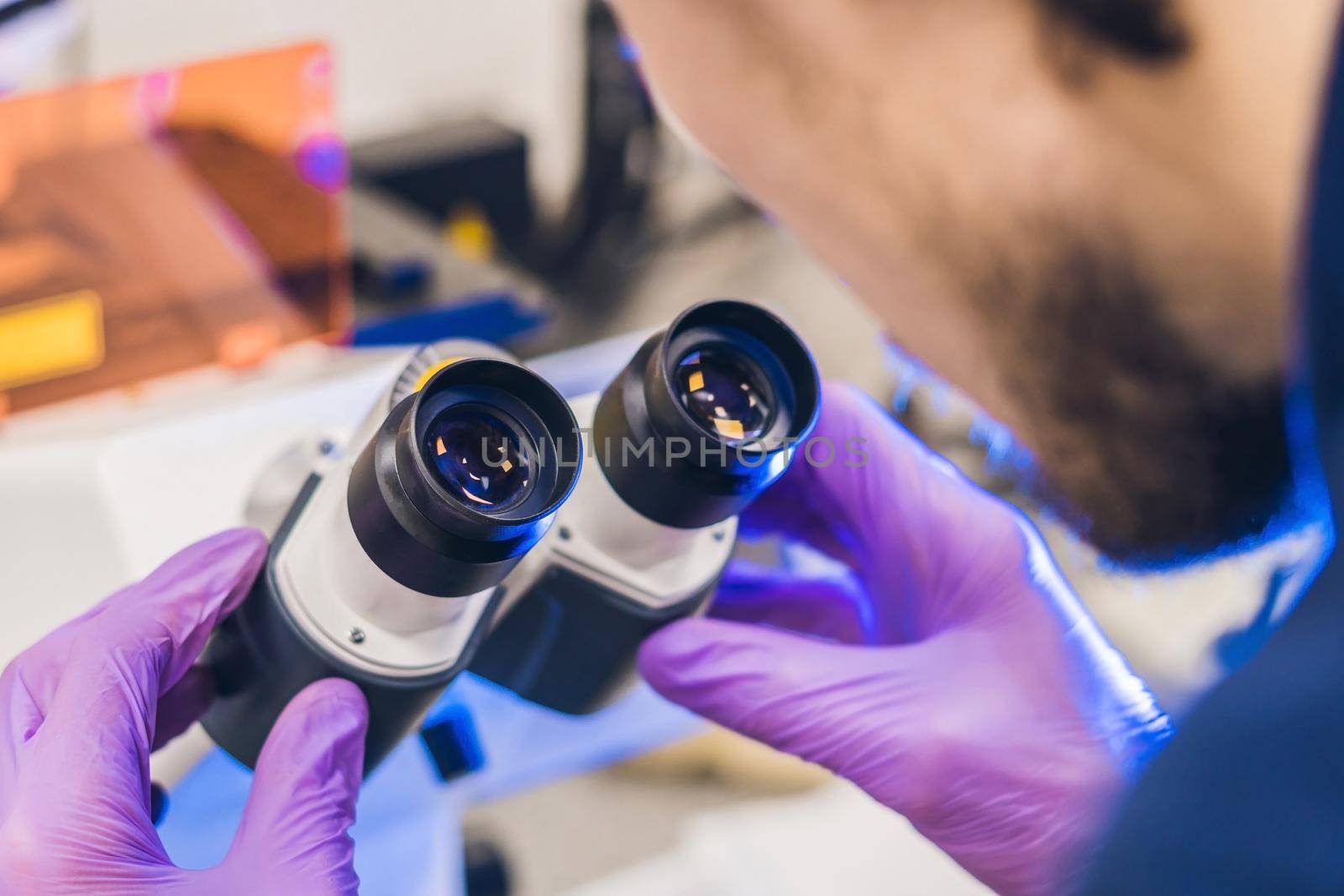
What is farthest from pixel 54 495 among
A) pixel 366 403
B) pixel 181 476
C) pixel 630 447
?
pixel 630 447

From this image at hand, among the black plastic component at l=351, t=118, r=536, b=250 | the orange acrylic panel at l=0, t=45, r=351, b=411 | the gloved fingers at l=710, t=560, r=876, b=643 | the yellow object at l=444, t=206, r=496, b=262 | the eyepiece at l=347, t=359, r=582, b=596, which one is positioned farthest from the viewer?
the black plastic component at l=351, t=118, r=536, b=250

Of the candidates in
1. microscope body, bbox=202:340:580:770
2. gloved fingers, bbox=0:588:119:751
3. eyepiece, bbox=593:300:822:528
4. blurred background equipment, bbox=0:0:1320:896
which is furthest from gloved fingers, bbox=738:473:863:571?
gloved fingers, bbox=0:588:119:751

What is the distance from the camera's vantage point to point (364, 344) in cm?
152

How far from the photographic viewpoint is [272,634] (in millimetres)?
780

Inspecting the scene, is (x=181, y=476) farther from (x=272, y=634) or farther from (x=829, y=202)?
(x=829, y=202)

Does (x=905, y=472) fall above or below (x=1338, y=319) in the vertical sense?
below

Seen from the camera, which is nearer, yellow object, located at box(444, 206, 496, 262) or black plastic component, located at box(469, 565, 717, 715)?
black plastic component, located at box(469, 565, 717, 715)

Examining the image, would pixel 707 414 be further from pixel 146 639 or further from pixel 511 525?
Result: pixel 146 639

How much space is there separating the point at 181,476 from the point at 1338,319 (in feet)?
3.09

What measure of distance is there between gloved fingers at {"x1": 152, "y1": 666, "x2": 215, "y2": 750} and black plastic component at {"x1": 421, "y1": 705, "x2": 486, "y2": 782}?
0.18 m

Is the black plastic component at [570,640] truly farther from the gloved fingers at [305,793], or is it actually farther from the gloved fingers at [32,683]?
the gloved fingers at [32,683]

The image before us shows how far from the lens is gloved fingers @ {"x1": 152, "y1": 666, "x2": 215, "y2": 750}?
0.83m

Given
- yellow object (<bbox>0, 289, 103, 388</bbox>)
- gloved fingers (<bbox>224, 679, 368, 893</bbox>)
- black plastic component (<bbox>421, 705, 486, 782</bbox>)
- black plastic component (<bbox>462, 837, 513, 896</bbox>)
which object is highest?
gloved fingers (<bbox>224, 679, 368, 893</bbox>)
